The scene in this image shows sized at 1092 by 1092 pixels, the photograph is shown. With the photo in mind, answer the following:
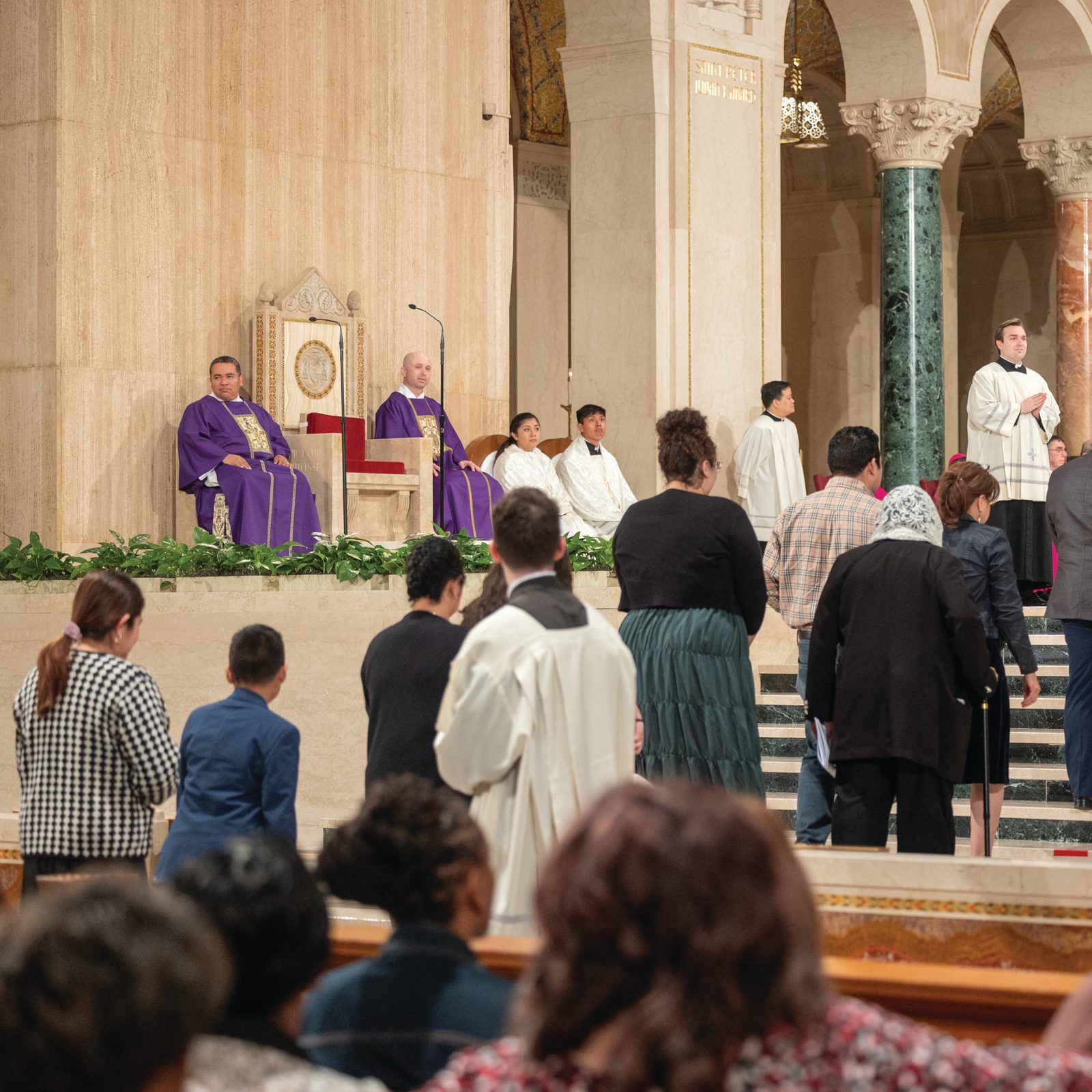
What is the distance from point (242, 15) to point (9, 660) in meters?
5.74

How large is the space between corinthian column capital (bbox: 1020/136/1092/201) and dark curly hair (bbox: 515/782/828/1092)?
1776cm

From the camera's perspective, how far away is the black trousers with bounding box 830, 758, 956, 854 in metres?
5.61

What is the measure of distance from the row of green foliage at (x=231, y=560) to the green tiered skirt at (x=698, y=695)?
3.56m

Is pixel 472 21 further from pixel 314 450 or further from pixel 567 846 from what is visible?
pixel 567 846

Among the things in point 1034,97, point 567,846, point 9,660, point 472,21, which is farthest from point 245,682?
point 1034,97

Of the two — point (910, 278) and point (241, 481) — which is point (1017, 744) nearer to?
point (241, 481)

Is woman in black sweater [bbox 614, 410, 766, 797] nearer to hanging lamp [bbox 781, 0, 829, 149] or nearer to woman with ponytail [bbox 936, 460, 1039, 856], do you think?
woman with ponytail [bbox 936, 460, 1039, 856]

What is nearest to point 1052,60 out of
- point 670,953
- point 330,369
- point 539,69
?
point 539,69

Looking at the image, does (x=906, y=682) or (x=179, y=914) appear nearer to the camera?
(x=179, y=914)

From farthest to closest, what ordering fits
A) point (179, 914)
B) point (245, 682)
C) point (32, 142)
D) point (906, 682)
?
point (32, 142)
point (906, 682)
point (245, 682)
point (179, 914)

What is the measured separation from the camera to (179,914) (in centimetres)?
152

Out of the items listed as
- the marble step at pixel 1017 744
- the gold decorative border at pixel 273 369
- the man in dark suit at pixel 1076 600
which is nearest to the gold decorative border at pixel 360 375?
the gold decorative border at pixel 273 369

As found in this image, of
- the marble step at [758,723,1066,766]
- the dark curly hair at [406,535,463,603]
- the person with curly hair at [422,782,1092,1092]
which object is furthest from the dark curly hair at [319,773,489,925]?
the marble step at [758,723,1066,766]

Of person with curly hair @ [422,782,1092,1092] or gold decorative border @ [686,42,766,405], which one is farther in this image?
gold decorative border @ [686,42,766,405]
